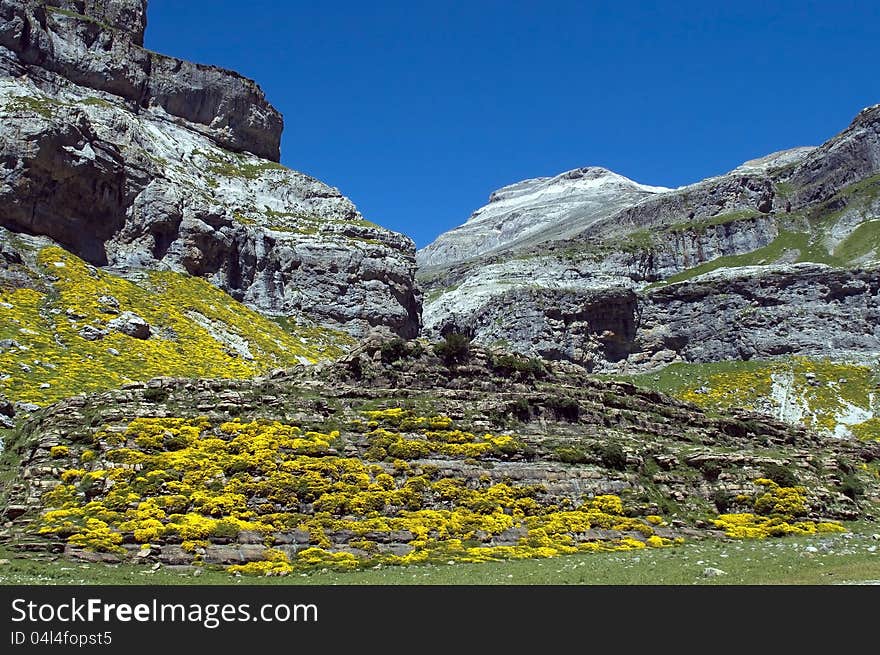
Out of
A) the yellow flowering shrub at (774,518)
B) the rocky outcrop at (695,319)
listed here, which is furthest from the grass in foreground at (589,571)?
the rocky outcrop at (695,319)

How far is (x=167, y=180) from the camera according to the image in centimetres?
10606

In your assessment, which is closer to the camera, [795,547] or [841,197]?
[795,547]

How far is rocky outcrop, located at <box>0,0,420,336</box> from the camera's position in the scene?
89938 mm

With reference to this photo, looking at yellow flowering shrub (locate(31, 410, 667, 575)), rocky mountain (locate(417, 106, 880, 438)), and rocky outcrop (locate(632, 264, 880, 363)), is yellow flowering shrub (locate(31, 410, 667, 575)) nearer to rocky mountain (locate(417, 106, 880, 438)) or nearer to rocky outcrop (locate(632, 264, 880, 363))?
rocky mountain (locate(417, 106, 880, 438))

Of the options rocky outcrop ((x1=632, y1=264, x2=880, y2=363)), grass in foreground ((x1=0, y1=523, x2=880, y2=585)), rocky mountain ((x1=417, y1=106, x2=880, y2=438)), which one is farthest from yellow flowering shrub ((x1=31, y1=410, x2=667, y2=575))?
rocky outcrop ((x1=632, y1=264, x2=880, y2=363))

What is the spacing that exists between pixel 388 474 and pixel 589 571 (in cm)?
1425

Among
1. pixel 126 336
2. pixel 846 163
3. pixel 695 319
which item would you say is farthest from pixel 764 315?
pixel 126 336

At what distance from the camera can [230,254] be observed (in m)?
107

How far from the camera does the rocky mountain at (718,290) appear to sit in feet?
449

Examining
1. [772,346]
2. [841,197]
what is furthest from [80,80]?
[841,197]

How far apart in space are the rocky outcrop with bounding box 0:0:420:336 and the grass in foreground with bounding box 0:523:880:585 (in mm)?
75756

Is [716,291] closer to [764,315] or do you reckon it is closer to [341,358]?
[764,315]
